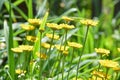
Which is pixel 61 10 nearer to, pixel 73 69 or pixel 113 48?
pixel 113 48

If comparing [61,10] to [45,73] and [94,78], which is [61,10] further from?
[94,78]

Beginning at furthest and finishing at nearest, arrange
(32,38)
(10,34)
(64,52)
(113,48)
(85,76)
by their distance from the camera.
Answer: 1. (113,48)
2. (85,76)
3. (10,34)
4. (32,38)
5. (64,52)

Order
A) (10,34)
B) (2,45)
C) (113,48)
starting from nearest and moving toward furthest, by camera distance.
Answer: (10,34), (2,45), (113,48)

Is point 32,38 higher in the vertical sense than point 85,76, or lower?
higher

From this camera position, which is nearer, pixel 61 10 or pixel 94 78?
pixel 94 78

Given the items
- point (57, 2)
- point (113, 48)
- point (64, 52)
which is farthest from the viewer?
point (57, 2)

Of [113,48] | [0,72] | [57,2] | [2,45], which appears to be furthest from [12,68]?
[57,2]

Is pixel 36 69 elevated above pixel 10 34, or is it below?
below

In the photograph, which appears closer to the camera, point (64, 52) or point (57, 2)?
point (64, 52)

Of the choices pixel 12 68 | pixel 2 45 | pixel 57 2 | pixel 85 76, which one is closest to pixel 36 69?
pixel 12 68
